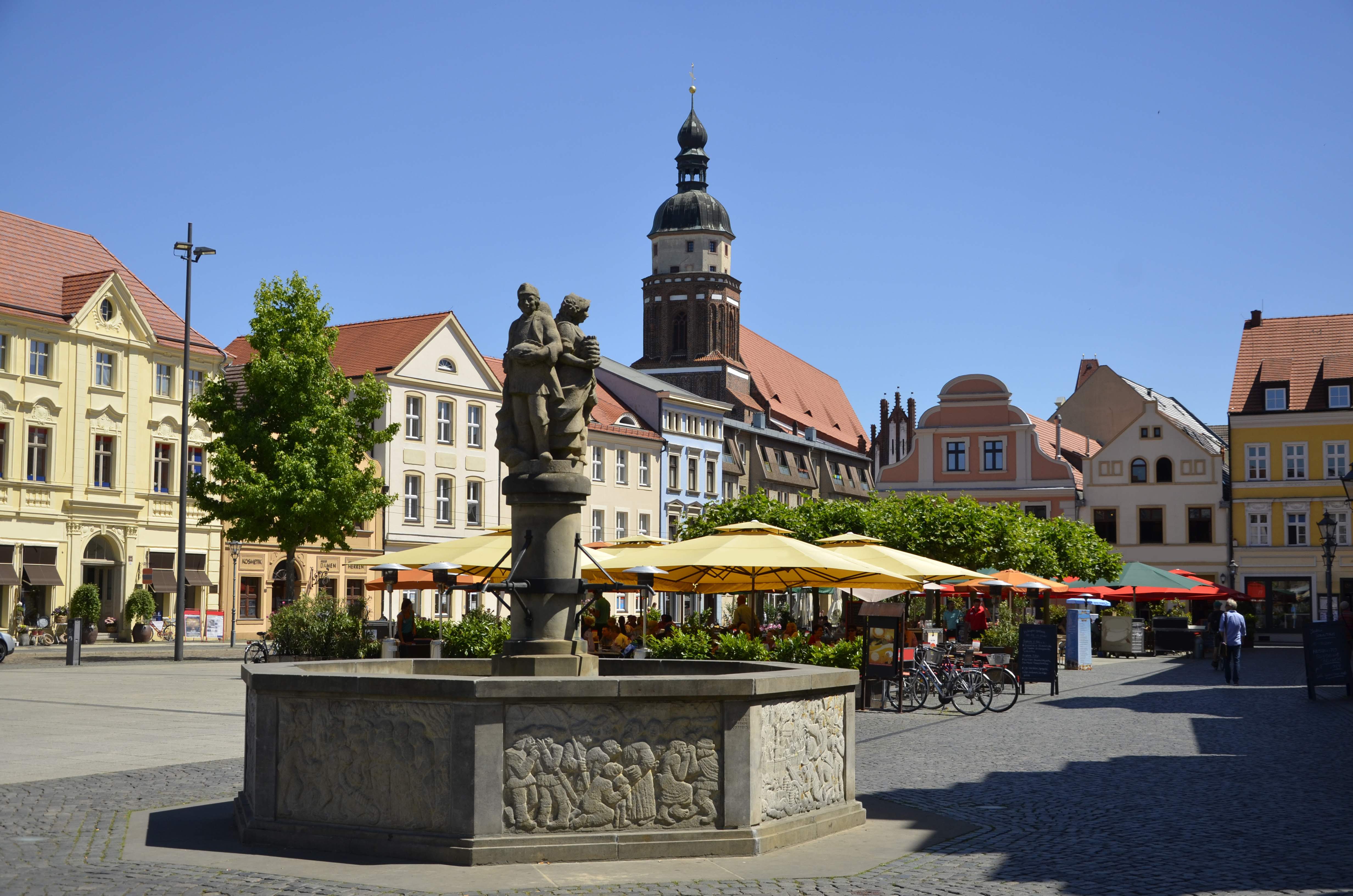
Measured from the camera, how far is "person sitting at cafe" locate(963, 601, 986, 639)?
31531 millimetres

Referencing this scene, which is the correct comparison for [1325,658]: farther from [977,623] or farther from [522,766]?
[522,766]

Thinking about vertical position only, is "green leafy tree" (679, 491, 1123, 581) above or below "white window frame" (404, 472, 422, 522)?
below

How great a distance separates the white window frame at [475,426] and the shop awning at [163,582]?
15.5 metres

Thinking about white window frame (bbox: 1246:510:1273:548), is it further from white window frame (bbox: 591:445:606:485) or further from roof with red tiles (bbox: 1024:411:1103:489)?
white window frame (bbox: 591:445:606:485)

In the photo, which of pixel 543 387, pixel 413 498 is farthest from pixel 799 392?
pixel 543 387

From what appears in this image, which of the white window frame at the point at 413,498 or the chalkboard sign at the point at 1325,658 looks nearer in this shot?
the chalkboard sign at the point at 1325,658

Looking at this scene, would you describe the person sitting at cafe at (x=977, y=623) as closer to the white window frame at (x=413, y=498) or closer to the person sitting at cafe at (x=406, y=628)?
the person sitting at cafe at (x=406, y=628)

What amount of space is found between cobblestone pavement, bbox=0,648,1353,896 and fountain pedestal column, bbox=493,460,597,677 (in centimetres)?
274

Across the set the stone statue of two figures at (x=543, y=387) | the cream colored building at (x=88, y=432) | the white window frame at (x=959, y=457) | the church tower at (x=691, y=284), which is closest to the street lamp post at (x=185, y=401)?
the cream colored building at (x=88, y=432)

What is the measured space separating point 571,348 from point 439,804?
4136 mm

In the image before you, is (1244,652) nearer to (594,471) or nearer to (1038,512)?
(1038,512)

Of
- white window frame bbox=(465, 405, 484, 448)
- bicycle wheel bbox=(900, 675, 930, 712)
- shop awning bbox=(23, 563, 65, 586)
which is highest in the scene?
white window frame bbox=(465, 405, 484, 448)

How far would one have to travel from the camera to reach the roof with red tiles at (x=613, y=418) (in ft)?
227

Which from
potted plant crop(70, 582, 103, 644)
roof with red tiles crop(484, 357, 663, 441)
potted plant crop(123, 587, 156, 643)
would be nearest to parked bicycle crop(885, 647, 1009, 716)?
potted plant crop(70, 582, 103, 644)
